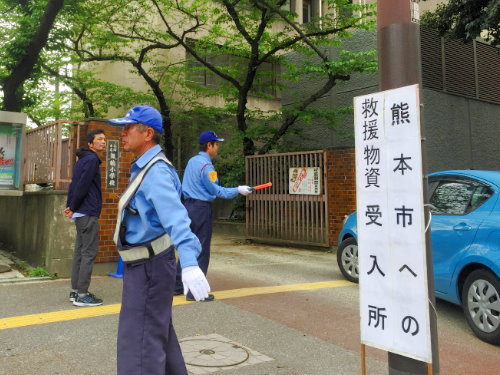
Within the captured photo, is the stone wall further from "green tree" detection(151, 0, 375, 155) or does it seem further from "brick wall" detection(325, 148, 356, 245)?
"green tree" detection(151, 0, 375, 155)

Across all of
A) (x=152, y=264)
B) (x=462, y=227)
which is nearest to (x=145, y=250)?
(x=152, y=264)

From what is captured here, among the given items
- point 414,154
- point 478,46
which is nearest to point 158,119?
point 414,154

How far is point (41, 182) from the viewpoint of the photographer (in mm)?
7730

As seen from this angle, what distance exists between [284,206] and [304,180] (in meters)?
0.88

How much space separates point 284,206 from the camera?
11102 mm

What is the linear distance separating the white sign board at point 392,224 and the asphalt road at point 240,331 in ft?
3.10

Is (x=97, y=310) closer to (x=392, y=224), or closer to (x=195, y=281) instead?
(x=195, y=281)

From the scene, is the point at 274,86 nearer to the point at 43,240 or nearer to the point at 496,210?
the point at 43,240

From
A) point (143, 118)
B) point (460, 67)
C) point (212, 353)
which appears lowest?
point (212, 353)

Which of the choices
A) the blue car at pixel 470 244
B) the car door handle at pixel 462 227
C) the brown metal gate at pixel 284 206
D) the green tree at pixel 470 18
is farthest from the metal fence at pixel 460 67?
the car door handle at pixel 462 227

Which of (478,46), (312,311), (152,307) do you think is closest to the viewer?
(152,307)

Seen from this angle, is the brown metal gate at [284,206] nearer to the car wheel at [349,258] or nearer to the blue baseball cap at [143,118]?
the car wheel at [349,258]

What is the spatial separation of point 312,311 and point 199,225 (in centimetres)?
167

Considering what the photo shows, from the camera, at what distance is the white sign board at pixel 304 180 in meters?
10.4
